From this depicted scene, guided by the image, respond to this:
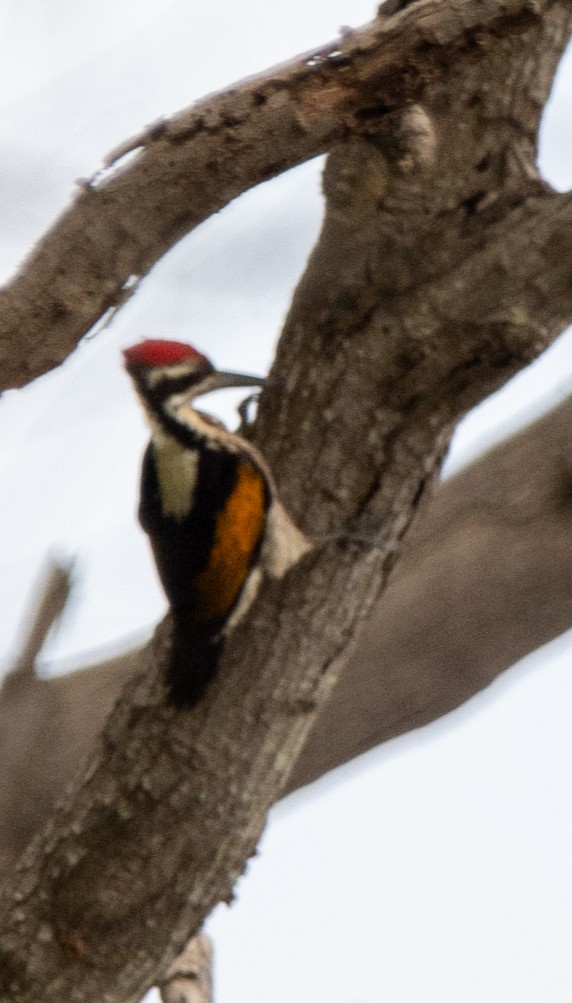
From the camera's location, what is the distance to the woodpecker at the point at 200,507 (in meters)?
3.22

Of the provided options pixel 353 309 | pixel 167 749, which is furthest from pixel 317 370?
Answer: pixel 167 749

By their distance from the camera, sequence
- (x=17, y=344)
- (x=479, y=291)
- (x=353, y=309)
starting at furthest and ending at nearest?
1. (x=353, y=309)
2. (x=479, y=291)
3. (x=17, y=344)

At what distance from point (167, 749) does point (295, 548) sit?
594 millimetres

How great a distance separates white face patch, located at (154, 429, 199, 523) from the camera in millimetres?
3439

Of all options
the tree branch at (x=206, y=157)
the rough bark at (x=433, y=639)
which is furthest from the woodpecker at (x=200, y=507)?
the rough bark at (x=433, y=639)

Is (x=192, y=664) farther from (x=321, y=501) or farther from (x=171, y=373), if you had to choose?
(x=171, y=373)

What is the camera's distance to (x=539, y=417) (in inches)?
184

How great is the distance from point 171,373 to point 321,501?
55 cm

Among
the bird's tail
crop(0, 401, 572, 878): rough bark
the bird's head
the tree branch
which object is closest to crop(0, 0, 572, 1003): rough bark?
the bird's tail

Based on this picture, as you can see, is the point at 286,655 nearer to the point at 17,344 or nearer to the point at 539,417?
the point at 17,344

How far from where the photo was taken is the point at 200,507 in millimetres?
3441

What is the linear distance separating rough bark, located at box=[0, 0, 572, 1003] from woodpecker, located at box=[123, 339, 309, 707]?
69mm

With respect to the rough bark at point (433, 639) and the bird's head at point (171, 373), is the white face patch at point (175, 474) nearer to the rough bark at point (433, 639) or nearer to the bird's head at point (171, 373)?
the bird's head at point (171, 373)

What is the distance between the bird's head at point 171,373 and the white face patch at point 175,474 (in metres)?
0.12
